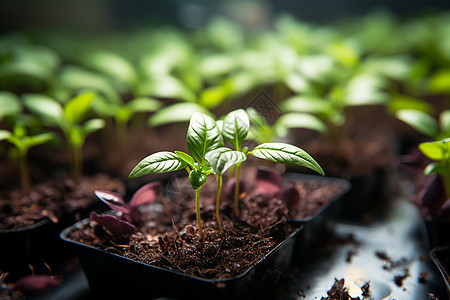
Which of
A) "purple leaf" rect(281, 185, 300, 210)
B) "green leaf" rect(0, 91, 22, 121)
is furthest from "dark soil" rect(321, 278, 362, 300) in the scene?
"green leaf" rect(0, 91, 22, 121)

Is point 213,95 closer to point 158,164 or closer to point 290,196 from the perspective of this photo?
point 290,196

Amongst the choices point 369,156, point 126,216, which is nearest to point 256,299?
point 126,216

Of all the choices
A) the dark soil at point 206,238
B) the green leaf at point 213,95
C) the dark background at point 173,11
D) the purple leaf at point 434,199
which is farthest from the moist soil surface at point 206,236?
the dark background at point 173,11

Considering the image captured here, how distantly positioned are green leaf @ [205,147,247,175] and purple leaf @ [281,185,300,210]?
0.94 feet

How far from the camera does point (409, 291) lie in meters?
0.82

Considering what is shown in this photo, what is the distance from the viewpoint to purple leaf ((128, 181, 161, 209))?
881 millimetres

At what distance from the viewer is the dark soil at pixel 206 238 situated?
72cm

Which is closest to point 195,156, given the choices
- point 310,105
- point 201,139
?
point 201,139

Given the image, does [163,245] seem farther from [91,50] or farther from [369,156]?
[91,50]

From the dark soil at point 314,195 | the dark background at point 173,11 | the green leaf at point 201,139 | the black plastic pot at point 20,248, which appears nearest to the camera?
the green leaf at point 201,139

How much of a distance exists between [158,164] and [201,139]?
99 millimetres

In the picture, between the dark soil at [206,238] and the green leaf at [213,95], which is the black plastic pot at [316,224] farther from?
the green leaf at [213,95]

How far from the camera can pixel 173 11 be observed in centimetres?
228

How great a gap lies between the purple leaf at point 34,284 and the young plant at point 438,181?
2.69 ft
